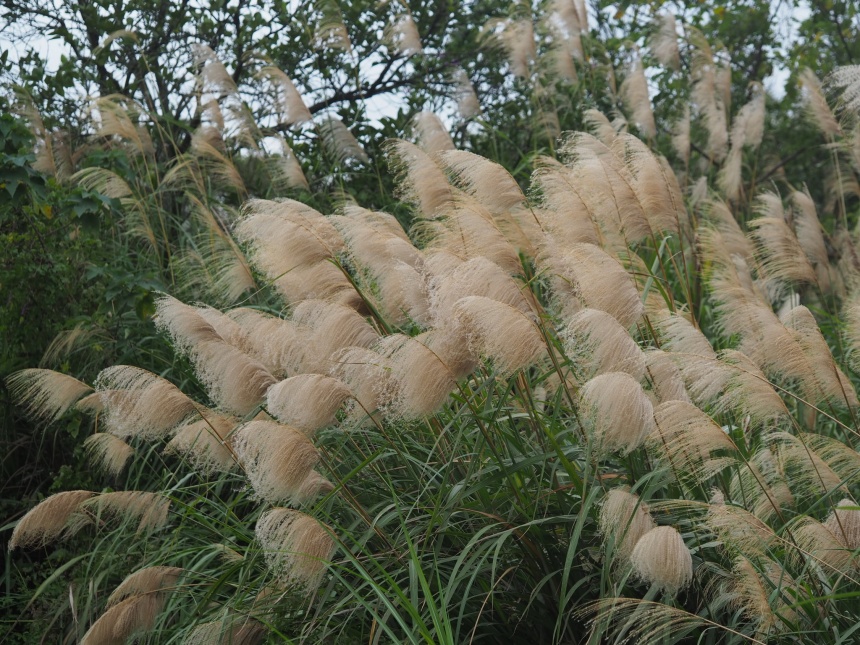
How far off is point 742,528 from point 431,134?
353 cm

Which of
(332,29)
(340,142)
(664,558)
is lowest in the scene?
(664,558)

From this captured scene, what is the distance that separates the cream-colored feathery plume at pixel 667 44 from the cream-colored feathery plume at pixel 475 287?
5.42 m

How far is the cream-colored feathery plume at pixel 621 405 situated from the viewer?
2803 mm

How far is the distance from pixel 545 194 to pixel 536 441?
3.46ft

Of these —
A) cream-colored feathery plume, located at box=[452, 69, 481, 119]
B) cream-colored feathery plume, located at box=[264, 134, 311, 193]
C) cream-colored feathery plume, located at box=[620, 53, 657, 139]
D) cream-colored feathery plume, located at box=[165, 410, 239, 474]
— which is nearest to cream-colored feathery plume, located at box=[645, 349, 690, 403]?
cream-colored feathery plume, located at box=[165, 410, 239, 474]

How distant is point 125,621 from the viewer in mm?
3764

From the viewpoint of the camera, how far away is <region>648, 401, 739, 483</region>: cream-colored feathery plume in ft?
9.98

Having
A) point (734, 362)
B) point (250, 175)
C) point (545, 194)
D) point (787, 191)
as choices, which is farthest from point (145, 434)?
point (787, 191)

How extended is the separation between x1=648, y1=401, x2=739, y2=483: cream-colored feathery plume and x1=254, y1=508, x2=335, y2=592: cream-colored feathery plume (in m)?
1.13

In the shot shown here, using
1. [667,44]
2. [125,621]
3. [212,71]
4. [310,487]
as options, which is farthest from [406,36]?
[125,621]

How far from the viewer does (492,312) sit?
3047 mm

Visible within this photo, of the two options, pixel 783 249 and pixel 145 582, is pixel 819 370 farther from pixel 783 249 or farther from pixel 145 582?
pixel 145 582

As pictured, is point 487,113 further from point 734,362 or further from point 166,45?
point 734,362

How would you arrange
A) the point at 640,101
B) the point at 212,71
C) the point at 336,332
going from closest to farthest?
the point at 336,332 → the point at 212,71 → the point at 640,101
